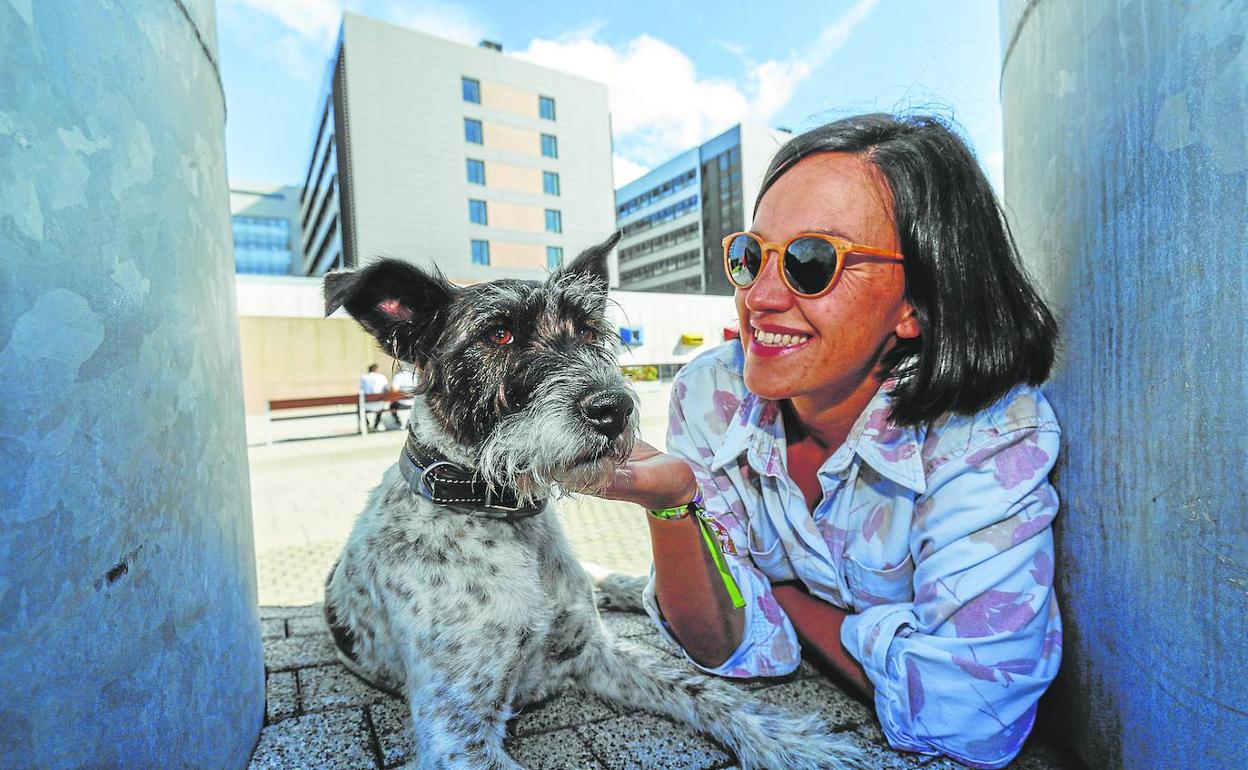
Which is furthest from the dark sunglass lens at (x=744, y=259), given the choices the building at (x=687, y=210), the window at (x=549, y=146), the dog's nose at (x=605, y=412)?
the building at (x=687, y=210)

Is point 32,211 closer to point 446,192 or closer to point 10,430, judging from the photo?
point 10,430

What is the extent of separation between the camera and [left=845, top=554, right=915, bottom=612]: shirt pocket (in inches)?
88.9

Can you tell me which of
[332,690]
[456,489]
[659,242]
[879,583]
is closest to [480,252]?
[659,242]

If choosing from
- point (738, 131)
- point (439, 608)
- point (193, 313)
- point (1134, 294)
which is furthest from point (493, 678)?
point (738, 131)

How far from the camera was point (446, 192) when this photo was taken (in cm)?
4950

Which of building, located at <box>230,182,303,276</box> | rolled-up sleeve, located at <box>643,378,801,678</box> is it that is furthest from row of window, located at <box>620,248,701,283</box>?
rolled-up sleeve, located at <box>643,378,801,678</box>

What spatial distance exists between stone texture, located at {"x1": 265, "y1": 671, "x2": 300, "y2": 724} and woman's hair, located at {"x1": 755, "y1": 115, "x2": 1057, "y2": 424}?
2588mm

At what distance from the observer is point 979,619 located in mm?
1852

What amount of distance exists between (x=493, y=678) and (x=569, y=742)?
38cm

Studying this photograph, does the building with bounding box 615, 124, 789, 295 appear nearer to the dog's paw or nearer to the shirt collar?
the dog's paw

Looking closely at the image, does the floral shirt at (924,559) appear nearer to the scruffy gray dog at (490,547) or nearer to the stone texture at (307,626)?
the scruffy gray dog at (490,547)

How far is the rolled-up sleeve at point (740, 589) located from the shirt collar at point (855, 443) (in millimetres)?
116

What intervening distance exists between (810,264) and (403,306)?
5.71ft

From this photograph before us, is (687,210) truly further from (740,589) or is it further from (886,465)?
(886,465)
